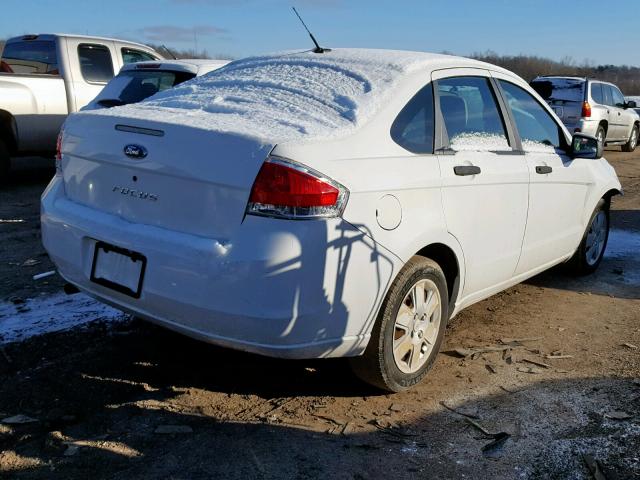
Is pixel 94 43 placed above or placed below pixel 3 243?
above

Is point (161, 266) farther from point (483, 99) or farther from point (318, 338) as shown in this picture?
point (483, 99)

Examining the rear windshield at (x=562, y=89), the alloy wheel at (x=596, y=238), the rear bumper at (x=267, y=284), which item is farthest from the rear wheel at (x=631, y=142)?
the rear bumper at (x=267, y=284)

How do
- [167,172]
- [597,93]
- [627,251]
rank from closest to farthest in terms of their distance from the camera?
[167,172], [627,251], [597,93]

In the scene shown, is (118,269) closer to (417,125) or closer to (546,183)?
(417,125)

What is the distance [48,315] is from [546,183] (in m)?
3.48

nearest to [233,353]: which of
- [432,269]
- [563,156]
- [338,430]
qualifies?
[338,430]

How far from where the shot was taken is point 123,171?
3.27 meters

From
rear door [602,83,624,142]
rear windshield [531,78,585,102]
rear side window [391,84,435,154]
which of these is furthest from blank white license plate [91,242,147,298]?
rear door [602,83,624,142]

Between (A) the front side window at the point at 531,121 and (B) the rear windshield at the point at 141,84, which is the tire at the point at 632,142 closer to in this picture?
(B) the rear windshield at the point at 141,84

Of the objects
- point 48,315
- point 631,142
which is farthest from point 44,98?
point 631,142

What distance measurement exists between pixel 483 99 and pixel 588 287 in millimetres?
2290

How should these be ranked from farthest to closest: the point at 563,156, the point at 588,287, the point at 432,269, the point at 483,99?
the point at 588,287
the point at 563,156
the point at 483,99
the point at 432,269

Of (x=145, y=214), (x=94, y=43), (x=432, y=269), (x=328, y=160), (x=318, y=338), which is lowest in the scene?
(x=318, y=338)

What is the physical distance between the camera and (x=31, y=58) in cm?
997
